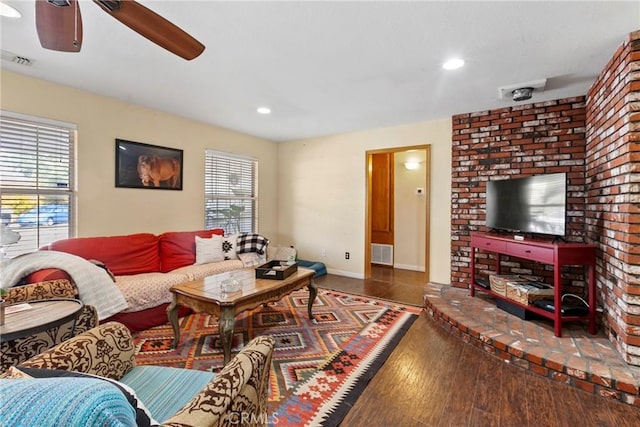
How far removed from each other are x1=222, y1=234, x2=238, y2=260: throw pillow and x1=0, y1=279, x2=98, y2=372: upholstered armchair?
5.80ft

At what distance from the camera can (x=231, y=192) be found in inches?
186

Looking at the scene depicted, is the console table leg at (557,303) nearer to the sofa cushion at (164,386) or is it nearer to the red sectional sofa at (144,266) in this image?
the sofa cushion at (164,386)

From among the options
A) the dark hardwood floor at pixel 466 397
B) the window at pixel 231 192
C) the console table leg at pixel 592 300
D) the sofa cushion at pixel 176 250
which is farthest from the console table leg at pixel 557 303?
the window at pixel 231 192

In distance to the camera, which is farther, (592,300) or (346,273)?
(346,273)

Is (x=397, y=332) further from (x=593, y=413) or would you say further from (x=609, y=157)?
(x=609, y=157)

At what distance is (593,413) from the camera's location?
1.67 metres

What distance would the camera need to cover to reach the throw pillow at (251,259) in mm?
3802

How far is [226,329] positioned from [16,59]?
9.10ft

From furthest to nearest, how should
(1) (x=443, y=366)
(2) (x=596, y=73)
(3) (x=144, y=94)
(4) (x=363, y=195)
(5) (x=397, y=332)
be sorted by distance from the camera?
(4) (x=363, y=195) → (3) (x=144, y=94) → (5) (x=397, y=332) → (2) (x=596, y=73) → (1) (x=443, y=366)

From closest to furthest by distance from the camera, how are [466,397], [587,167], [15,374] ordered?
1. [15,374]
2. [466,397]
3. [587,167]

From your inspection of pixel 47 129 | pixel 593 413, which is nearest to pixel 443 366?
pixel 593 413

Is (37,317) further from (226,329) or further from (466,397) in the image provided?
(466,397)

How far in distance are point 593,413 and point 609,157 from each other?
1869mm

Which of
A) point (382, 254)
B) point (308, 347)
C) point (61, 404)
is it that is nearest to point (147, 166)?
point (308, 347)
